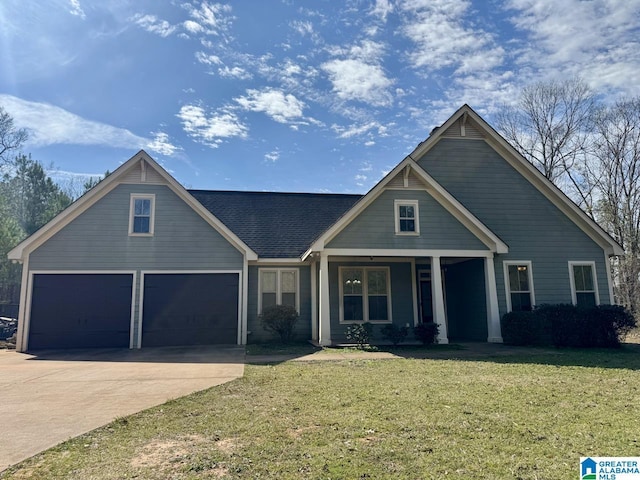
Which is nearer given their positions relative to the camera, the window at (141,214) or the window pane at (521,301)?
the window at (141,214)

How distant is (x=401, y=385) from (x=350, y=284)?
780cm

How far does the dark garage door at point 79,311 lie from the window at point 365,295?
23.2 ft

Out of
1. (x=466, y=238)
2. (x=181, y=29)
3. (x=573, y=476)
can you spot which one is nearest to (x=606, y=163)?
(x=466, y=238)

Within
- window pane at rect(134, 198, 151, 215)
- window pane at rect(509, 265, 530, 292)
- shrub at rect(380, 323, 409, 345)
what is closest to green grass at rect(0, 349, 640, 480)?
shrub at rect(380, 323, 409, 345)

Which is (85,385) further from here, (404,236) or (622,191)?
(622,191)

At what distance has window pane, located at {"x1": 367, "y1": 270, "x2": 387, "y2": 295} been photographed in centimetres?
1497

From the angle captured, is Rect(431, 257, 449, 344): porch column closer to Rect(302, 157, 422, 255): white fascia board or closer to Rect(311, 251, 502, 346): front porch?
Rect(311, 251, 502, 346): front porch

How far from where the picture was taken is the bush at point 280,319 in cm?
1327

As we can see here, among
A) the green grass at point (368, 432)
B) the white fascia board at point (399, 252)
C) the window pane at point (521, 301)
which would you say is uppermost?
the white fascia board at point (399, 252)

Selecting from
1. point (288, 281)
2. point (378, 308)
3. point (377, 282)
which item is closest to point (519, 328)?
point (378, 308)

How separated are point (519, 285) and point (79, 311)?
14.4 meters

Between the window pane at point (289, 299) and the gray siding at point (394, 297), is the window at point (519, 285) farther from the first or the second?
the window pane at point (289, 299)

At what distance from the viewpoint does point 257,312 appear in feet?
47.5

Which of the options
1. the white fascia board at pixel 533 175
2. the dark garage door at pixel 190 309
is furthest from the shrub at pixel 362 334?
the white fascia board at pixel 533 175
